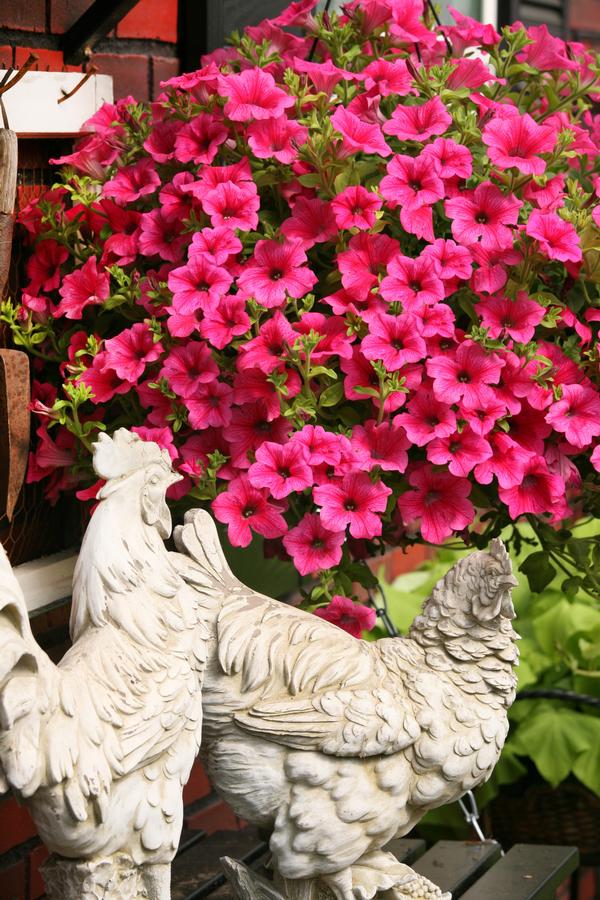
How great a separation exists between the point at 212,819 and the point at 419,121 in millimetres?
1658

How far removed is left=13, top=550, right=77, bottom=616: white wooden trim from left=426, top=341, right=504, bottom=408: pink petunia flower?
69cm

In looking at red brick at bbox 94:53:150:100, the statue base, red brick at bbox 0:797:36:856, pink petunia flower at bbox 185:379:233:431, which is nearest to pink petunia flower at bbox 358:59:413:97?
pink petunia flower at bbox 185:379:233:431

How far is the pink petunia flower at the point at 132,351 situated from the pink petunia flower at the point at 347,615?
382 millimetres

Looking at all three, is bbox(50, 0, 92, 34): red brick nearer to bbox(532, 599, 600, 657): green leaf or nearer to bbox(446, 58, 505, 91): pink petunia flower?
bbox(446, 58, 505, 91): pink petunia flower

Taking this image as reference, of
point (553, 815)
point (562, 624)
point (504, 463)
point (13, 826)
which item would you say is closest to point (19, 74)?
point (504, 463)

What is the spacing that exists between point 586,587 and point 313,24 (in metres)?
0.89

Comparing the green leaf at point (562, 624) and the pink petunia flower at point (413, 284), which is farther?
the green leaf at point (562, 624)

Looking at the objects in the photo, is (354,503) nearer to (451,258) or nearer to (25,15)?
(451,258)

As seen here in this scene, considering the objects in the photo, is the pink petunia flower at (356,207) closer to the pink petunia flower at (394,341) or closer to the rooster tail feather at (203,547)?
the pink petunia flower at (394,341)

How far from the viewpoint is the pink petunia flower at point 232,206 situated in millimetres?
1636

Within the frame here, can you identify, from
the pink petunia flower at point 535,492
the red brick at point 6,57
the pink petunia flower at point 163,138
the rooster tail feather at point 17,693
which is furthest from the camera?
the red brick at point 6,57

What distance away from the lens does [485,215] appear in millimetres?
1666

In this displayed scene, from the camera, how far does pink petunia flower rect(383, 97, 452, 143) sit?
1.68 meters

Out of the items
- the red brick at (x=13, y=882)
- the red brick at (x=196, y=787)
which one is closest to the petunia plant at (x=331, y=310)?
the red brick at (x=13, y=882)
